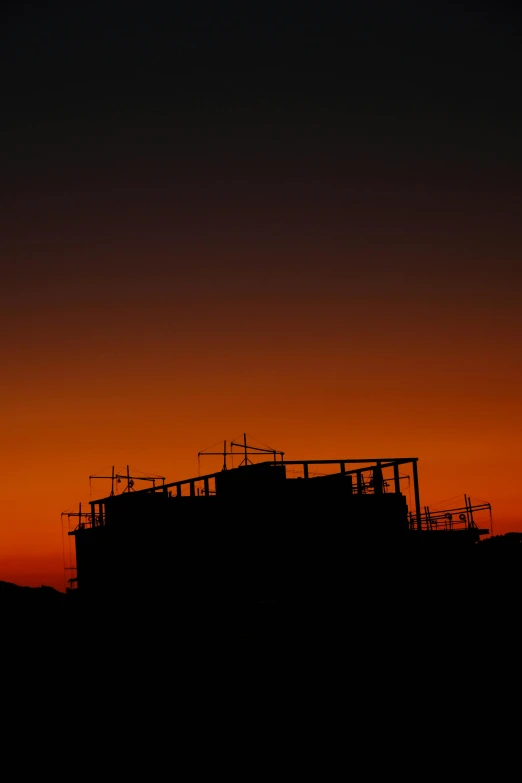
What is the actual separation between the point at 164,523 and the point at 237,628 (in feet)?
45.2

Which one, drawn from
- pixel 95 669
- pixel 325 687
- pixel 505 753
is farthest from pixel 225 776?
pixel 95 669

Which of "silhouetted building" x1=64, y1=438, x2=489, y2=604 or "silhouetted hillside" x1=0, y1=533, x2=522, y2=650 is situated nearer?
"silhouetted hillside" x1=0, y1=533, x2=522, y2=650

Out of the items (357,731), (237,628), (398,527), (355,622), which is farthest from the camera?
(398,527)

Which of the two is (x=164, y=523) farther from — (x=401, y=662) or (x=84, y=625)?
(x=401, y=662)

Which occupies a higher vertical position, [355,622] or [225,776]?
[355,622]

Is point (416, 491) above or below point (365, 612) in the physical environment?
above

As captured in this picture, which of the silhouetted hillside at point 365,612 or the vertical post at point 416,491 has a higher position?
the vertical post at point 416,491

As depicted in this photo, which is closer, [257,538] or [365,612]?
[365,612]

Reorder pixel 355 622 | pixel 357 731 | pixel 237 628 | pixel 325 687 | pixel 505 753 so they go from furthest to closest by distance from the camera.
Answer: pixel 237 628
pixel 355 622
pixel 325 687
pixel 357 731
pixel 505 753

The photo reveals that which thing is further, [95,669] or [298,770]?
[95,669]

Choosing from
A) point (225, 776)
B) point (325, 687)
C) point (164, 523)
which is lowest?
point (225, 776)

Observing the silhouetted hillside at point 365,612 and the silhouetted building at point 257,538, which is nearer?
the silhouetted hillside at point 365,612

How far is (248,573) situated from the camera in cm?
3162

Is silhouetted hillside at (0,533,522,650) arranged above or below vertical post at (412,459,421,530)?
below
